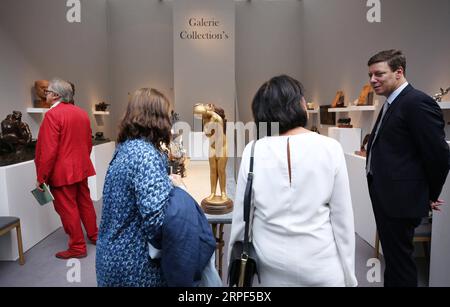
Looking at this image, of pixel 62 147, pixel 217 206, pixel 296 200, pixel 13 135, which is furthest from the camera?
pixel 13 135

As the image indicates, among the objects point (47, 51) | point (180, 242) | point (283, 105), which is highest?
point (47, 51)

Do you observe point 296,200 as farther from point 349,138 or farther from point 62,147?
point 349,138

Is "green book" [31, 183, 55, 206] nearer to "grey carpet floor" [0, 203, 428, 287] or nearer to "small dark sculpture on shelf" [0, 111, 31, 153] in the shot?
"grey carpet floor" [0, 203, 428, 287]

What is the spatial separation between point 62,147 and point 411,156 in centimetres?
295

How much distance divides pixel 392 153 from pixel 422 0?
2.67 m

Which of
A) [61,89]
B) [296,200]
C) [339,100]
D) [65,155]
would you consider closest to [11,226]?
[65,155]

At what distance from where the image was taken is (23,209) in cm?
330

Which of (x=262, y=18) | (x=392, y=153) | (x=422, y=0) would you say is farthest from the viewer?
(x=262, y=18)

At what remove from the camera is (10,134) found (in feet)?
11.2

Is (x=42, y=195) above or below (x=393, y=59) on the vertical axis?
below

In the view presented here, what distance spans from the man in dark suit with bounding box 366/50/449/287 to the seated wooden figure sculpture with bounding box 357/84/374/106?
2983mm

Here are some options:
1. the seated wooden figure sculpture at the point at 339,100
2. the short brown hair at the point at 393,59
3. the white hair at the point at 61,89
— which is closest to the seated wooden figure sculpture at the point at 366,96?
the seated wooden figure sculpture at the point at 339,100
